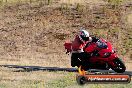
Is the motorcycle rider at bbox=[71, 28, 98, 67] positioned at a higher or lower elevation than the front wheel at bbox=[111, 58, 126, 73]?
higher

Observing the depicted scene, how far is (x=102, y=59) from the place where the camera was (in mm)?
11352

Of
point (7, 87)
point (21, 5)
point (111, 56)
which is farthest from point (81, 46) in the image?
point (21, 5)

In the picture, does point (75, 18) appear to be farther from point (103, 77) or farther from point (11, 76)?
point (103, 77)

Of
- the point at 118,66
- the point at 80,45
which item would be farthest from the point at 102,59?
the point at 80,45

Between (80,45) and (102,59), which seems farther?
Result: (102,59)

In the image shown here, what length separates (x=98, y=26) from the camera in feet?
101

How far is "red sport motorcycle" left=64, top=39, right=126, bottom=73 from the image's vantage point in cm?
1128

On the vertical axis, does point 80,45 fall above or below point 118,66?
above

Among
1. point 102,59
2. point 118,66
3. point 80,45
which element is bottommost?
point 118,66

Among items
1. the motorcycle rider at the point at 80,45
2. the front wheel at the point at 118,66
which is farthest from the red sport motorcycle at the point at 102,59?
the motorcycle rider at the point at 80,45

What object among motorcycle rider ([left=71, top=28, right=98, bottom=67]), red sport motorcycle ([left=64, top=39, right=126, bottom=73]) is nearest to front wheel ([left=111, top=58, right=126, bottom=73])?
red sport motorcycle ([left=64, top=39, right=126, bottom=73])

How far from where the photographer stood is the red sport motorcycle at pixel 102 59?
1128 cm

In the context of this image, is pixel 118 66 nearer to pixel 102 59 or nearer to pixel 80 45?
pixel 102 59

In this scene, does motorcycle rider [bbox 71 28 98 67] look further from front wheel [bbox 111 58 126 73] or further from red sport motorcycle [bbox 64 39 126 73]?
front wheel [bbox 111 58 126 73]
